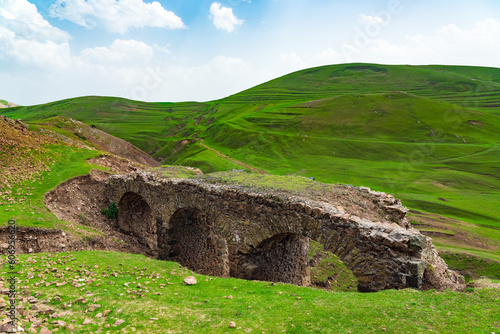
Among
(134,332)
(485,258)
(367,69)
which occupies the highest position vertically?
→ (367,69)

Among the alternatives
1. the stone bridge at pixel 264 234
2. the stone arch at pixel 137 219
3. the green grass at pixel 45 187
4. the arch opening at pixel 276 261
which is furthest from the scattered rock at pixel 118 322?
the stone arch at pixel 137 219

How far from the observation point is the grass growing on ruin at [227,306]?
5934mm

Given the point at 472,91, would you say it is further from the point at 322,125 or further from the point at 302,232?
the point at 302,232

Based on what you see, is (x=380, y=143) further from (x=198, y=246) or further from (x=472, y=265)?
(x=198, y=246)

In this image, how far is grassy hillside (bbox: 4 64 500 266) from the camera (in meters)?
29.1

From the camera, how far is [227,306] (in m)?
7.42

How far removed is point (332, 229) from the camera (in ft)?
30.7

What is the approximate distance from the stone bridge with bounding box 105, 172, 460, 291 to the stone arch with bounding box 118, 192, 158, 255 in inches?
2.3

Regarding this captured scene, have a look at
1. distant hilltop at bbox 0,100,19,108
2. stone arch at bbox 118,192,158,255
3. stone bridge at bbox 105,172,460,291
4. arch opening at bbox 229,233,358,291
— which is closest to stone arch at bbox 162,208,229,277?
stone bridge at bbox 105,172,460,291

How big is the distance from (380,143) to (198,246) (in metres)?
49.9

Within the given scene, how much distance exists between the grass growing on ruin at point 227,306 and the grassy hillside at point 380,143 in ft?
49.1

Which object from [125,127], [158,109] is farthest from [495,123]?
[158,109]

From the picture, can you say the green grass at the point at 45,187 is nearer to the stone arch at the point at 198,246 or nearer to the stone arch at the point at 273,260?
the stone arch at the point at 198,246

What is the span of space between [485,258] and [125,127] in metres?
84.9
